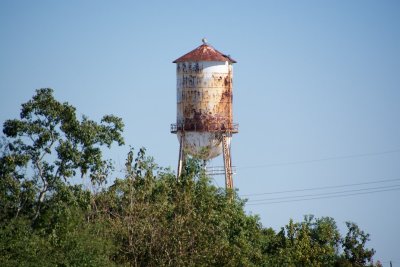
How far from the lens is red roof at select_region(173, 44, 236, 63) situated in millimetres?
66500

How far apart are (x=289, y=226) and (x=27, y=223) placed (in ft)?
73.0

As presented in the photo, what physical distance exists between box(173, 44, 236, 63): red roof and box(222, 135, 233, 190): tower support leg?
4104 mm

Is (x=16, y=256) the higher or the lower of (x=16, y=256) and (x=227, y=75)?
the lower

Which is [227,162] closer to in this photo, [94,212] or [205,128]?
[205,128]

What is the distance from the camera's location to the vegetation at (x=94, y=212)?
156 feet

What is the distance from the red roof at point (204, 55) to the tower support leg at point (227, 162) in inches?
162

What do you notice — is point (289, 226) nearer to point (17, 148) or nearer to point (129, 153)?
point (129, 153)

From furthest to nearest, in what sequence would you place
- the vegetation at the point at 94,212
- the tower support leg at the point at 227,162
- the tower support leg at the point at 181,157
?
the tower support leg at the point at 227,162 < the tower support leg at the point at 181,157 < the vegetation at the point at 94,212

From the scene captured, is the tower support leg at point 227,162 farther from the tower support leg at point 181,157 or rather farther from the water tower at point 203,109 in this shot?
the tower support leg at point 181,157

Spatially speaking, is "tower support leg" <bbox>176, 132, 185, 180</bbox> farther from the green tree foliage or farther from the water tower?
the green tree foliage

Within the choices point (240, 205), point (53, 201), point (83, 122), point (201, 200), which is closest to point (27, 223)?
point (53, 201)

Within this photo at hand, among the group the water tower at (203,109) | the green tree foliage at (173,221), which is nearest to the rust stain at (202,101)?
the water tower at (203,109)

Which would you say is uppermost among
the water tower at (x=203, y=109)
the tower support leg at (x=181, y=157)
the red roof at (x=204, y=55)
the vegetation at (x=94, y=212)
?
the red roof at (x=204, y=55)

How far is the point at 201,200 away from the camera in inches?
2180
